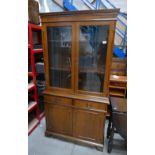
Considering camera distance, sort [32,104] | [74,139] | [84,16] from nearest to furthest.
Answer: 1. [84,16]
2. [74,139]
3. [32,104]

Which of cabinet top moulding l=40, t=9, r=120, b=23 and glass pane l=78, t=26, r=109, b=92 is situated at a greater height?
cabinet top moulding l=40, t=9, r=120, b=23

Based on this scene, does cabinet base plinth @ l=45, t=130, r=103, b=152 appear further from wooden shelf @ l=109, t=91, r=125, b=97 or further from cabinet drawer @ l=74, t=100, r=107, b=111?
wooden shelf @ l=109, t=91, r=125, b=97

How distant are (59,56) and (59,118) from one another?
3.23ft

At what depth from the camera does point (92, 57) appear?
5.90ft

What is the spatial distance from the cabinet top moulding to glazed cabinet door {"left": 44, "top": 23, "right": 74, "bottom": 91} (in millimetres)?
75

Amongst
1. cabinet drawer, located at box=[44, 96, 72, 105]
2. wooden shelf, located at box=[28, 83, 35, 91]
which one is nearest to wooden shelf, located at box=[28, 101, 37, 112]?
wooden shelf, located at box=[28, 83, 35, 91]

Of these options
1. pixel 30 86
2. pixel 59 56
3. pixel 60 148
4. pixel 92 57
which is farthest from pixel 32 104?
pixel 92 57

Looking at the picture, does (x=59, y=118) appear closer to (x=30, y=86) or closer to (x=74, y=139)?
Result: (x=74, y=139)

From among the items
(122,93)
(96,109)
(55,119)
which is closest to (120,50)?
(122,93)

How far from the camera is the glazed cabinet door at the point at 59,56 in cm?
176

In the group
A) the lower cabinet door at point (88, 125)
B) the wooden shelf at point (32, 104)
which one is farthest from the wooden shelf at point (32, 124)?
the lower cabinet door at point (88, 125)

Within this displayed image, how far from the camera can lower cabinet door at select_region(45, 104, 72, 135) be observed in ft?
6.45
